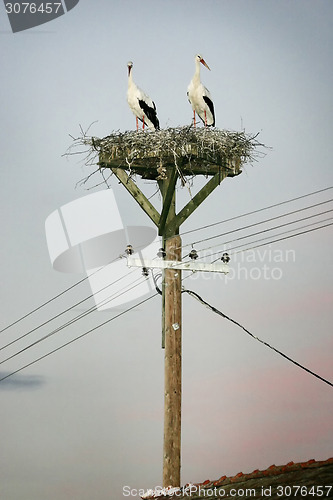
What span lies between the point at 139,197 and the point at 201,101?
6.55 feet

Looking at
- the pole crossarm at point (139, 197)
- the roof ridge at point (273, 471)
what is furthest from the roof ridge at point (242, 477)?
the pole crossarm at point (139, 197)

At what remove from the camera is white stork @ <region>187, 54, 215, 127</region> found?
31.7ft

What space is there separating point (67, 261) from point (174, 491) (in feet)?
15.1

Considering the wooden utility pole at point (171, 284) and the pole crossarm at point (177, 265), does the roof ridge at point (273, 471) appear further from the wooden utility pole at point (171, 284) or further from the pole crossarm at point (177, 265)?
the pole crossarm at point (177, 265)

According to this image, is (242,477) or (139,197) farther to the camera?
(139,197)

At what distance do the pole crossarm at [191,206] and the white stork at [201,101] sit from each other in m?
1.54

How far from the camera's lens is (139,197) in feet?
26.9

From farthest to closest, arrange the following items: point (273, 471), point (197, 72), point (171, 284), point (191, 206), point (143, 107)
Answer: point (197, 72)
point (143, 107)
point (191, 206)
point (171, 284)
point (273, 471)

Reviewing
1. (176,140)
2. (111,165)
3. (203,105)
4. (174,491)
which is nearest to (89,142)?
(111,165)

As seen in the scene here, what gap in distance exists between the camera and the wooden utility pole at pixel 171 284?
731 cm

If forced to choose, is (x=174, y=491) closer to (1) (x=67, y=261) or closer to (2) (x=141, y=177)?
(2) (x=141, y=177)

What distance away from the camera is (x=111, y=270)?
9984 mm

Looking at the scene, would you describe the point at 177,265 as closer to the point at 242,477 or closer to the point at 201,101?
the point at 242,477

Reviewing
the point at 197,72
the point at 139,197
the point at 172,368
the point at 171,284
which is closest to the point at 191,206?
the point at 139,197
